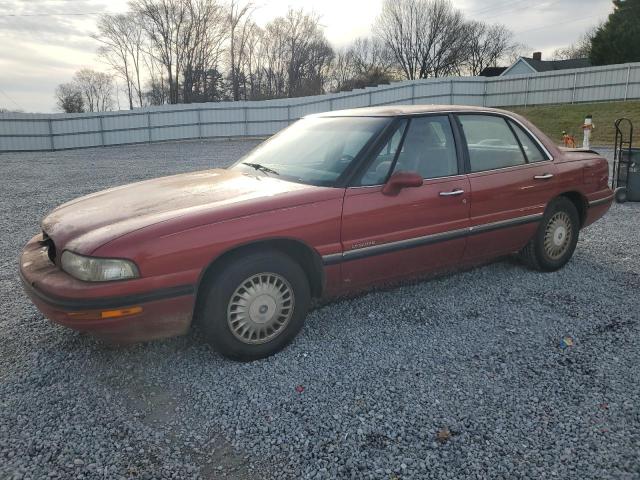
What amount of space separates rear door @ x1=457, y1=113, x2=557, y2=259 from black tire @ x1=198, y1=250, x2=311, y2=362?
63.9 inches

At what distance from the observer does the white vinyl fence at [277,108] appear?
74.5 feet

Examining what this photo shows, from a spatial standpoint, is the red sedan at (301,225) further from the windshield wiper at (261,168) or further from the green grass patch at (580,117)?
the green grass patch at (580,117)

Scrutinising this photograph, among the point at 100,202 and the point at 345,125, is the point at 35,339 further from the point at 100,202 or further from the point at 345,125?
the point at 345,125

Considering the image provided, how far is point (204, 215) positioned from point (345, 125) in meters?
1.58

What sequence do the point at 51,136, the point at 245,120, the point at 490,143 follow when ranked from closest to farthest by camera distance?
1. the point at 490,143
2. the point at 51,136
3. the point at 245,120

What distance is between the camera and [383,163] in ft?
11.7

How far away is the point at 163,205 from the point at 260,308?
0.91 meters

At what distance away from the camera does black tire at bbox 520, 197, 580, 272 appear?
4.54m

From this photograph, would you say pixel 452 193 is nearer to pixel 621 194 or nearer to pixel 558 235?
pixel 558 235

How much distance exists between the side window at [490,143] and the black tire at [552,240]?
63 cm

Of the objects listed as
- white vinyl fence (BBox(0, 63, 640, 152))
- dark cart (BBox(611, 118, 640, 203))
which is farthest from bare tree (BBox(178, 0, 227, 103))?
dark cart (BBox(611, 118, 640, 203))

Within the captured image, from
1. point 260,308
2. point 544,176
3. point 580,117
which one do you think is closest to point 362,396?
point 260,308

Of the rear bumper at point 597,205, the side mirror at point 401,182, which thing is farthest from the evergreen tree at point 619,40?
the side mirror at point 401,182

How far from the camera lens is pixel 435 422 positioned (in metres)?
2.49
